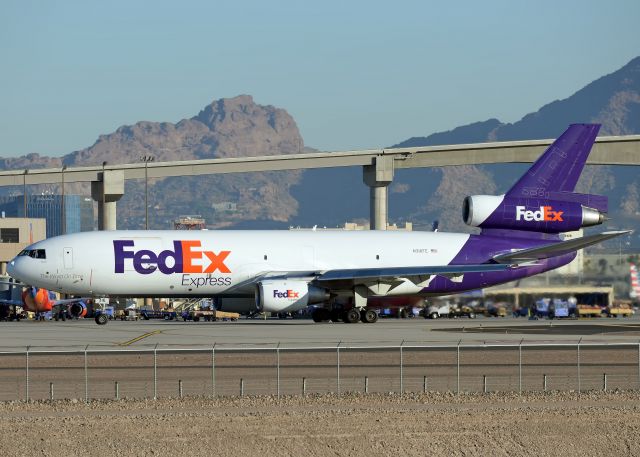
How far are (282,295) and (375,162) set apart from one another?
5607 centimetres

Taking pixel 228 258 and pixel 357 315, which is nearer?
pixel 228 258

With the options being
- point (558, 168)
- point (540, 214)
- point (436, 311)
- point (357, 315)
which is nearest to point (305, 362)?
point (357, 315)

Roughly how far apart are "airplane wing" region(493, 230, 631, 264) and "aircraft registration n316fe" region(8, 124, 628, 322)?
76mm

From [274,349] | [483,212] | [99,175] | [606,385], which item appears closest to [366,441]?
[606,385]

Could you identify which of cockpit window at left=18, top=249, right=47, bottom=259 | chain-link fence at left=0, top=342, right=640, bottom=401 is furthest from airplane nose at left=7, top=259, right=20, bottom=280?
chain-link fence at left=0, top=342, right=640, bottom=401

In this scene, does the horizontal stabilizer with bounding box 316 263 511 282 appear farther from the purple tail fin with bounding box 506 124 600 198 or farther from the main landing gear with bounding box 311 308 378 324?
the purple tail fin with bounding box 506 124 600 198

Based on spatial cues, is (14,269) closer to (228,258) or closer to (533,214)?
(228,258)

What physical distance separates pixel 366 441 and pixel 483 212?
4484 centimetres

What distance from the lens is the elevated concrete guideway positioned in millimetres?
116750

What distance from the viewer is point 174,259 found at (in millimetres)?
66750

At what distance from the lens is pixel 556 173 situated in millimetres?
73250

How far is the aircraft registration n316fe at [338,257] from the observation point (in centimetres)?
6631

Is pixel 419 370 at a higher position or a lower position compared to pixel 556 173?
lower

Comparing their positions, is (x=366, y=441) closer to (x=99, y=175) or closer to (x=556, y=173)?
(x=556, y=173)
